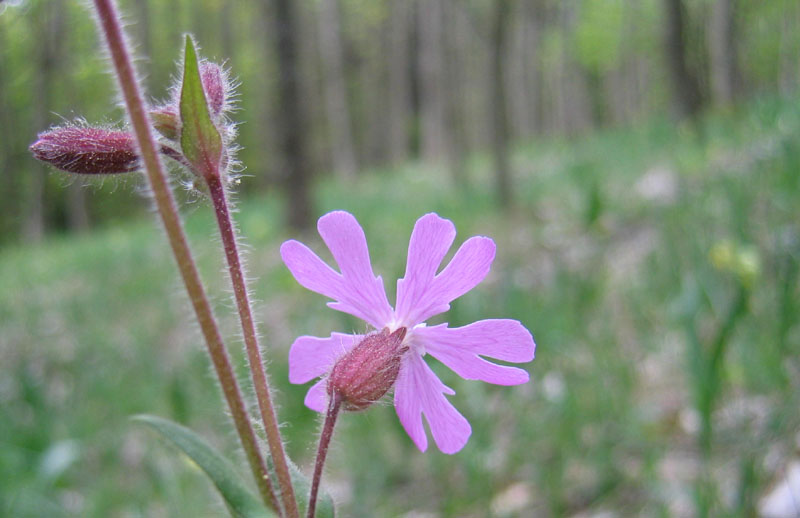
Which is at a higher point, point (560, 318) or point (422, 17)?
point (422, 17)

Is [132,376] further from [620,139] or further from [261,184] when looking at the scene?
[261,184]

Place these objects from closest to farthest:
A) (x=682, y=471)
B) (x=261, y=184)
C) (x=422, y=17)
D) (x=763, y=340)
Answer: (x=682, y=471), (x=763, y=340), (x=422, y=17), (x=261, y=184)

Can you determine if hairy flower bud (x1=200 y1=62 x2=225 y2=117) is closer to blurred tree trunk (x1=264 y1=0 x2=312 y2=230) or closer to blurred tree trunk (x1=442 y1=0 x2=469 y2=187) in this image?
blurred tree trunk (x1=264 y1=0 x2=312 y2=230)

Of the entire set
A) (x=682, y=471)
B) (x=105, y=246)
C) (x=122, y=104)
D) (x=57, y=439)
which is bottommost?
(x=105, y=246)

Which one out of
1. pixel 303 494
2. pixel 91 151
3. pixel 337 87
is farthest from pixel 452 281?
pixel 337 87

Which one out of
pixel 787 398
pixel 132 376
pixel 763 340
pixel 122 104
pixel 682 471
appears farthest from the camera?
pixel 132 376

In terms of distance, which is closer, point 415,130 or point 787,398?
point 787,398

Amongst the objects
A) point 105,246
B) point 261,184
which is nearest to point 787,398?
point 105,246
